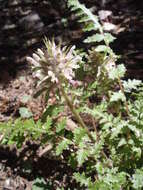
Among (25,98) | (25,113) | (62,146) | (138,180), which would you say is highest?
(25,98)

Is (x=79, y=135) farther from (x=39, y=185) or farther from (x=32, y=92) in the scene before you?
(x=32, y=92)

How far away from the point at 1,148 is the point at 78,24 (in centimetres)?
268

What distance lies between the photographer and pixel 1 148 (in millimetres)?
4098

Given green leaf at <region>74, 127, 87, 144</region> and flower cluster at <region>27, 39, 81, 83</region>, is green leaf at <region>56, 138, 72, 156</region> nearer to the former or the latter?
green leaf at <region>74, 127, 87, 144</region>

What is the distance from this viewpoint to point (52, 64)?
2.68 meters

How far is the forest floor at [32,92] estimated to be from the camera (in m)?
3.75

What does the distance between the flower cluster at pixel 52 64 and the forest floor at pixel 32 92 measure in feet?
4.39

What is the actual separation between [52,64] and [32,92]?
6.88 ft

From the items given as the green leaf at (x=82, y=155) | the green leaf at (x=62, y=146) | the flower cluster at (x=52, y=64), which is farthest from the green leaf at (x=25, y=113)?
the flower cluster at (x=52, y=64)

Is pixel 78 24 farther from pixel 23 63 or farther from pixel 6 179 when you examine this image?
pixel 6 179

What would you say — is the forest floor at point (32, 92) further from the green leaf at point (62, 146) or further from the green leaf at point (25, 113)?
the green leaf at point (62, 146)

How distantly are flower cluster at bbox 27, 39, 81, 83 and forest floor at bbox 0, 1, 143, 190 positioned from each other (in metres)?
1.34

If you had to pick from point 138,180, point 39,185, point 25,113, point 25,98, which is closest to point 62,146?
point 138,180

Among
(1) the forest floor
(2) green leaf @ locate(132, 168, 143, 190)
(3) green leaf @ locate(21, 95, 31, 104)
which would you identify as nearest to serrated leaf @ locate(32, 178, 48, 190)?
(1) the forest floor
